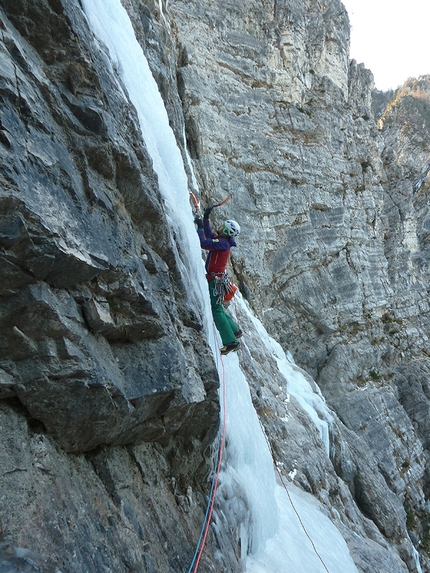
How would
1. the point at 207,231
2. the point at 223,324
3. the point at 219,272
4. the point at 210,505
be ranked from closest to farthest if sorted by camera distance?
1. the point at 210,505
2. the point at 223,324
3. the point at 219,272
4. the point at 207,231

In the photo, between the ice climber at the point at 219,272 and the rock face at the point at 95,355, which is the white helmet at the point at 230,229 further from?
the rock face at the point at 95,355

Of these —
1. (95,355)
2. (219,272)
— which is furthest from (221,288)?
(95,355)

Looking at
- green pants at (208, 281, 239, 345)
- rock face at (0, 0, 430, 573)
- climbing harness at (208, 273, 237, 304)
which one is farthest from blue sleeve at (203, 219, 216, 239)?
rock face at (0, 0, 430, 573)

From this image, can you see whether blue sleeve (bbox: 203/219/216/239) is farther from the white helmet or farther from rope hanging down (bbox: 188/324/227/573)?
rope hanging down (bbox: 188/324/227/573)

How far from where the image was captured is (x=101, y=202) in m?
3.21

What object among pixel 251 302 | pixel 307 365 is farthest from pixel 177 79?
pixel 307 365

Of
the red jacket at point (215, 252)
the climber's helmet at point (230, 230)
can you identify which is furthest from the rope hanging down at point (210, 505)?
the climber's helmet at point (230, 230)

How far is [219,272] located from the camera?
598 cm

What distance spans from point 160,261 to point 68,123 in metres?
1.46

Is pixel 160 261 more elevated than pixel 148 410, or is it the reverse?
pixel 160 261

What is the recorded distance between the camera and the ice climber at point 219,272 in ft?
18.6

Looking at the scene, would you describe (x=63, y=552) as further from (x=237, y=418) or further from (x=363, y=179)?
(x=363, y=179)

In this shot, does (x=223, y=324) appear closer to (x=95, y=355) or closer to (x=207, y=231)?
(x=207, y=231)

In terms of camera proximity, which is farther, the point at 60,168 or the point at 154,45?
the point at 154,45
